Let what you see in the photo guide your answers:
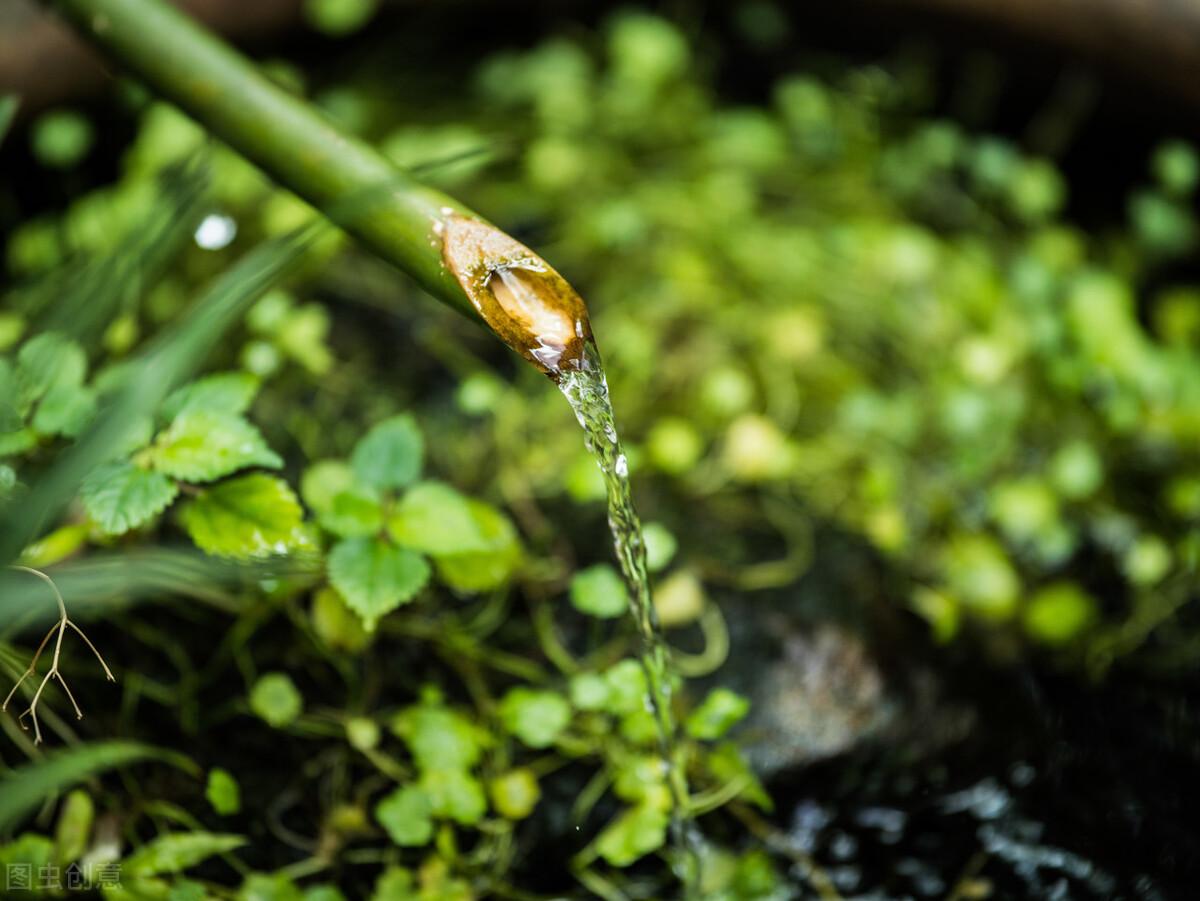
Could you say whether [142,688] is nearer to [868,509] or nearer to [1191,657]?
[868,509]

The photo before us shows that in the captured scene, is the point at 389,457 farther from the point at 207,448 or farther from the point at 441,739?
the point at 441,739

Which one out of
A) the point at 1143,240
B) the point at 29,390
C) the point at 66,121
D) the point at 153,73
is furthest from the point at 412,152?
the point at 1143,240

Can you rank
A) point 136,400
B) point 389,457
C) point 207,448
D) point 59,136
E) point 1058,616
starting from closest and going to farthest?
point 136,400 → point 207,448 → point 389,457 → point 1058,616 → point 59,136

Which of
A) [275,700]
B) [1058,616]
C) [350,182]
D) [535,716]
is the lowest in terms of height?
[275,700]

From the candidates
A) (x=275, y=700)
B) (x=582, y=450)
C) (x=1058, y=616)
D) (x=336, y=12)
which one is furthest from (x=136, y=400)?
(x=1058, y=616)

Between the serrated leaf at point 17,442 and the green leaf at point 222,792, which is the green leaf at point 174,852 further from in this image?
the serrated leaf at point 17,442

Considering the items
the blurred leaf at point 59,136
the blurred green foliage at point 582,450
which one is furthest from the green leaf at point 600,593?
the blurred leaf at point 59,136
